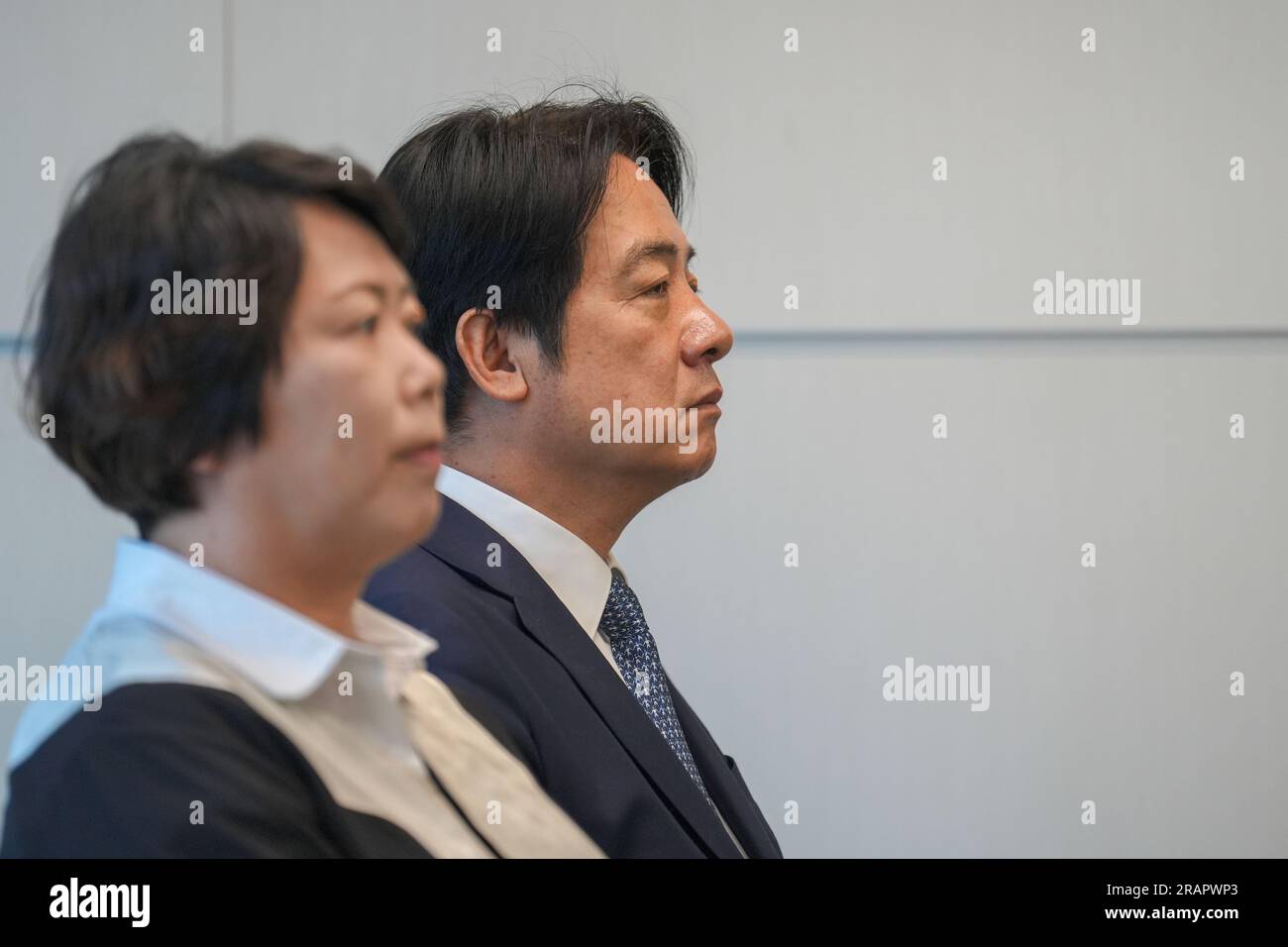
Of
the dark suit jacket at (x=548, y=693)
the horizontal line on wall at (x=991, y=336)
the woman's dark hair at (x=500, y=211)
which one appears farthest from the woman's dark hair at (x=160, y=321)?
the horizontal line on wall at (x=991, y=336)

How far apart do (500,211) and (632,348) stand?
0.60 ft

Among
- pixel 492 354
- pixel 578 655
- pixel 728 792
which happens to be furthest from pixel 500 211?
pixel 728 792

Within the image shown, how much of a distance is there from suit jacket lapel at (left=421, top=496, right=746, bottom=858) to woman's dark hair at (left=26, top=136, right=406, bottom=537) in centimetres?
45

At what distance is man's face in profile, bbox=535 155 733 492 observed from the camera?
46.4 inches

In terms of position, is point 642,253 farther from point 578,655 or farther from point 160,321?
point 160,321

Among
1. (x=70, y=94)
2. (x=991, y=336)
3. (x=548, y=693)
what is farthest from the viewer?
(x=991, y=336)

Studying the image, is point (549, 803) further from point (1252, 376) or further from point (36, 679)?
point (1252, 376)

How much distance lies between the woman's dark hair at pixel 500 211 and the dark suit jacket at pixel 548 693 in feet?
0.74

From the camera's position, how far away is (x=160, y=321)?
58 cm

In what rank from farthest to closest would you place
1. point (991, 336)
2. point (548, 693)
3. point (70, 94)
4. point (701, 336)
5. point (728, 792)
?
point (991, 336)
point (70, 94)
point (701, 336)
point (728, 792)
point (548, 693)

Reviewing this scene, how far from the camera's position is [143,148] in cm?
62

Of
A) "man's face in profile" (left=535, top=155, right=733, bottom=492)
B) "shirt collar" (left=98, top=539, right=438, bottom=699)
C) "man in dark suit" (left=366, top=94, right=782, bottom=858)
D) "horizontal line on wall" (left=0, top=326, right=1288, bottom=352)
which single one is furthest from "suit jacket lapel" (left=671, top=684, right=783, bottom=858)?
"horizontal line on wall" (left=0, top=326, right=1288, bottom=352)

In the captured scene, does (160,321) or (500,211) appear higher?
(500,211)

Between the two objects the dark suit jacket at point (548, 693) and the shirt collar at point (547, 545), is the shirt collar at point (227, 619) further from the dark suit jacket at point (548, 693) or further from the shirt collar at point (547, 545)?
the shirt collar at point (547, 545)
